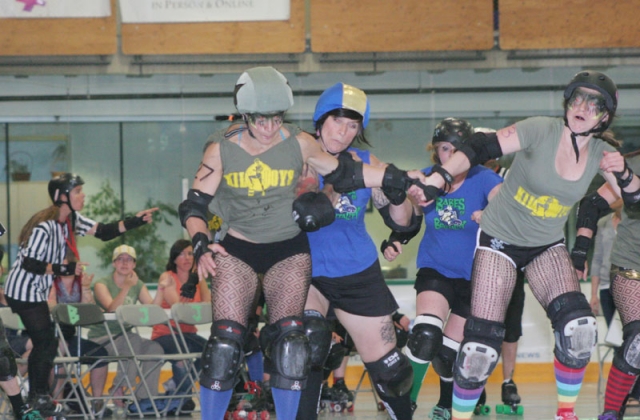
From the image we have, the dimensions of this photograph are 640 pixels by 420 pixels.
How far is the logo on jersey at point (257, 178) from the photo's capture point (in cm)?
357

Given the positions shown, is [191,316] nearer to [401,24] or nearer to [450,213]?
[450,213]

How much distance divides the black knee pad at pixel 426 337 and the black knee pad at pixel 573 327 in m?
0.80

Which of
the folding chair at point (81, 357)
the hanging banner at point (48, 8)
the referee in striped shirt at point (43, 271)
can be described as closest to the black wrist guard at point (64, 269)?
the referee in striped shirt at point (43, 271)

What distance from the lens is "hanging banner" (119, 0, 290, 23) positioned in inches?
334

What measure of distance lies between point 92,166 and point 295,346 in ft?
19.4

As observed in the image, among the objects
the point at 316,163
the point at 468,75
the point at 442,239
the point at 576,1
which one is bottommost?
the point at 442,239

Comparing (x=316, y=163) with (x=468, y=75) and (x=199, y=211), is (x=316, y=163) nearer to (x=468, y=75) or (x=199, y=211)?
(x=199, y=211)

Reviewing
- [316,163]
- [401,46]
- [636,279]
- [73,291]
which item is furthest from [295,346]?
[401,46]

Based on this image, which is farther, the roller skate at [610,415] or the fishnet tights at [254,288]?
the roller skate at [610,415]

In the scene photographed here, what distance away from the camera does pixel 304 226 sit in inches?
141

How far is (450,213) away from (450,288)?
0.35 metres

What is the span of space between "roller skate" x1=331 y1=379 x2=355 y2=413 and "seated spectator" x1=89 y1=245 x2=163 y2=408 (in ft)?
3.78

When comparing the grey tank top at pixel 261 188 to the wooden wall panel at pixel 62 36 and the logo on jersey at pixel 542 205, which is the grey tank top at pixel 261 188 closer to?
the logo on jersey at pixel 542 205

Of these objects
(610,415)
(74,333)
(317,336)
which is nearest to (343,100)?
(317,336)
